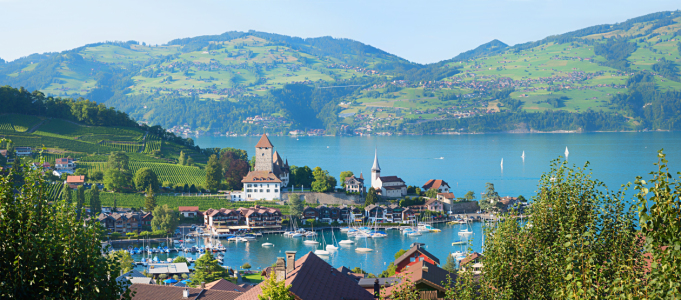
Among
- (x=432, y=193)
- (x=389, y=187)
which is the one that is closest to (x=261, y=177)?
(x=389, y=187)

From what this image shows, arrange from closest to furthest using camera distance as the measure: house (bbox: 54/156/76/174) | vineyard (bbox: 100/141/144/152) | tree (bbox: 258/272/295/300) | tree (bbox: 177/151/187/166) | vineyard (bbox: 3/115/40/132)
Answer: tree (bbox: 258/272/295/300), house (bbox: 54/156/76/174), vineyard (bbox: 3/115/40/132), tree (bbox: 177/151/187/166), vineyard (bbox: 100/141/144/152)

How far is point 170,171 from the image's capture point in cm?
6850

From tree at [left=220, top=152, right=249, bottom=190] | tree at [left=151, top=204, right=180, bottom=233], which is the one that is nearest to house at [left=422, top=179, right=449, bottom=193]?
tree at [left=220, top=152, right=249, bottom=190]

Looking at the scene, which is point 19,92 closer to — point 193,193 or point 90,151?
point 90,151

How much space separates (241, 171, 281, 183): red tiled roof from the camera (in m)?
61.9

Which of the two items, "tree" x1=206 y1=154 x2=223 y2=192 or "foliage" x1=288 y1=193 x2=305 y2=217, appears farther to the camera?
"tree" x1=206 y1=154 x2=223 y2=192

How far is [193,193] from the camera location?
6159 cm

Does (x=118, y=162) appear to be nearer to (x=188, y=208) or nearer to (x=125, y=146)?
(x=125, y=146)

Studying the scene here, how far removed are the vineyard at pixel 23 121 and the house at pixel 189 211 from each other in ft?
102

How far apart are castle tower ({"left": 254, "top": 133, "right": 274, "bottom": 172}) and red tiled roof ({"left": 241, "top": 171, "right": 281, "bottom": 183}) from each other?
1628 mm

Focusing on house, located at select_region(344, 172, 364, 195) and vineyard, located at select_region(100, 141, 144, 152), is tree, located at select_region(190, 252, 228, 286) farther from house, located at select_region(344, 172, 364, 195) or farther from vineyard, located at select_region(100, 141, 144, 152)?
vineyard, located at select_region(100, 141, 144, 152)

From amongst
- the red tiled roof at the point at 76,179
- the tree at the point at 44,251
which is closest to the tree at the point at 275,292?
the tree at the point at 44,251

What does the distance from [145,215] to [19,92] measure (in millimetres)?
40727

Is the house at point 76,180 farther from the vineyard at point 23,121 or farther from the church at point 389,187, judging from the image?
the church at point 389,187
